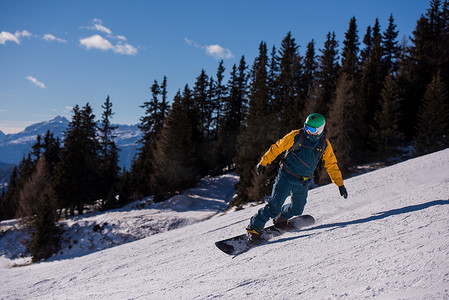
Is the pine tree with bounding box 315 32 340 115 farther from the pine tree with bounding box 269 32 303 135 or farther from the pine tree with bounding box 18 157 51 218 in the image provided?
the pine tree with bounding box 18 157 51 218

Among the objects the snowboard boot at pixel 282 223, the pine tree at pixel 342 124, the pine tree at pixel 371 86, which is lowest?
the snowboard boot at pixel 282 223

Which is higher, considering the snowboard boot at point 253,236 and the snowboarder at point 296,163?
the snowboarder at point 296,163

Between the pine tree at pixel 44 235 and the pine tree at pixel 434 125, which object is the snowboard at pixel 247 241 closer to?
the pine tree at pixel 44 235

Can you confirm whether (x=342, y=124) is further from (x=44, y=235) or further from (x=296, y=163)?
(x=44, y=235)

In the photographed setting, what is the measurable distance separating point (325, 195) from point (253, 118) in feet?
75.7

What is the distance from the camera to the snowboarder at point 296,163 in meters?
4.46

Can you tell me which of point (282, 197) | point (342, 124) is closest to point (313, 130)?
point (282, 197)

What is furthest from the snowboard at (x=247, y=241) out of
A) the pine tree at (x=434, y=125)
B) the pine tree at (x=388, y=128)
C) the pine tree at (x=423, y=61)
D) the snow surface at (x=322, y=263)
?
the pine tree at (x=423, y=61)

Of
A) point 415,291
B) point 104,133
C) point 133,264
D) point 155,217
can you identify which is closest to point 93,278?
point 133,264

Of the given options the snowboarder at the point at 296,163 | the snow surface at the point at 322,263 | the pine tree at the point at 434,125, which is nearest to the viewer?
the snow surface at the point at 322,263

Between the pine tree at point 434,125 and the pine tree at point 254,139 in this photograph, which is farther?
the pine tree at point 254,139

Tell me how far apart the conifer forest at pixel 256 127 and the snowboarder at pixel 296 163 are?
17163 millimetres

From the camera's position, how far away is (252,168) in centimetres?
2711

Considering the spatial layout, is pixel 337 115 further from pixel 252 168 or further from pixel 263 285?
pixel 263 285
